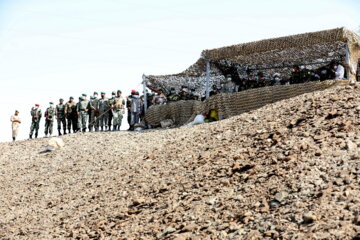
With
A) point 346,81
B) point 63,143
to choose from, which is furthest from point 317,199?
point 63,143

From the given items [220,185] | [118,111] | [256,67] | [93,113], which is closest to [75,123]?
[93,113]

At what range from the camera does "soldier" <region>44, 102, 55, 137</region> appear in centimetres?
1675

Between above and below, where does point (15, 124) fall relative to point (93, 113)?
below

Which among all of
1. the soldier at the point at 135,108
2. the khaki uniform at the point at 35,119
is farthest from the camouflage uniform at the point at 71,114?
the soldier at the point at 135,108

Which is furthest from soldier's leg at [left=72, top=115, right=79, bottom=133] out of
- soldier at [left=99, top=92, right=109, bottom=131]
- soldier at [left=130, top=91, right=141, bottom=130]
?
soldier at [left=130, top=91, right=141, bottom=130]

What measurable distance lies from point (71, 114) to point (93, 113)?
0.92m

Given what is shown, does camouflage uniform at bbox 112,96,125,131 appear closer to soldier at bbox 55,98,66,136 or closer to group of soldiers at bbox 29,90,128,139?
group of soldiers at bbox 29,90,128,139

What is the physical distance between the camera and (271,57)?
13359 millimetres

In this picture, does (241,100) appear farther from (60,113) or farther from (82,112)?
(60,113)

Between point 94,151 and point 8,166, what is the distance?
288cm

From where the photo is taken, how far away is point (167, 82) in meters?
15.4

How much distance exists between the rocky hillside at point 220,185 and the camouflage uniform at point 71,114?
5.66 m

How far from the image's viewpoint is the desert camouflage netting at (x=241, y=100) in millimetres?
10711

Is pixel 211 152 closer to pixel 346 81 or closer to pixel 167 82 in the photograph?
pixel 346 81
